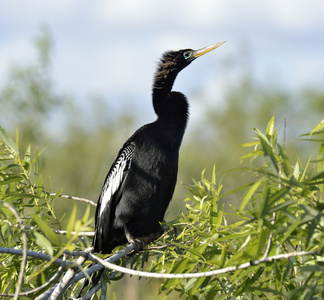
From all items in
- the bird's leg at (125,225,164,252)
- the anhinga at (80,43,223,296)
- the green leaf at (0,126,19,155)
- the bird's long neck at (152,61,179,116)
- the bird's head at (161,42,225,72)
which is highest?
the bird's head at (161,42,225,72)

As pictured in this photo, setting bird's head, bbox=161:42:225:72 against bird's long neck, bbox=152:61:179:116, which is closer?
bird's long neck, bbox=152:61:179:116

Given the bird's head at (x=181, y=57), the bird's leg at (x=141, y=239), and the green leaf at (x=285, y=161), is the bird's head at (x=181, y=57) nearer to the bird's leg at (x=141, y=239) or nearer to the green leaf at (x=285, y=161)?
the bird's leg at (x=141, y=239)

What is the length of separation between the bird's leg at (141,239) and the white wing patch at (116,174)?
32 centimetres

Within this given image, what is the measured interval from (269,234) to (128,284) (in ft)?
71.8

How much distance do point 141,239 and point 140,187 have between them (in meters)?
0.40

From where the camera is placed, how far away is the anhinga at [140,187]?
3723mm

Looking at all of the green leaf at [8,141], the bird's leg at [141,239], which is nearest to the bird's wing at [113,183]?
the bird's leg at [141,239]

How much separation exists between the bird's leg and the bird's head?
1.72m

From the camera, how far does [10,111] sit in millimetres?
12992

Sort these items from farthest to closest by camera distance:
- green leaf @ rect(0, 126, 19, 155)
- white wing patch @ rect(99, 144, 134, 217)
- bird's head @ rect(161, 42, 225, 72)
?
1. bird's head @ rect(161, 42, 225, 72)
2. white wing patch @ rect(99, 144, 134, 217)
3. green leaf @ rect(0, 126, 19, 155)

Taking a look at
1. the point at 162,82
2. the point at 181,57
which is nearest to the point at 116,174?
the point at 162,82

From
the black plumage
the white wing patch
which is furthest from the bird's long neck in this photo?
the white wing patch

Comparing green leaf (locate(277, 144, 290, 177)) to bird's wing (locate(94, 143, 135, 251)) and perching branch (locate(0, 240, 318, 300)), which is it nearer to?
perching branch (locate(0, 240, 318, 300))

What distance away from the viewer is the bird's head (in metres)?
4.75
